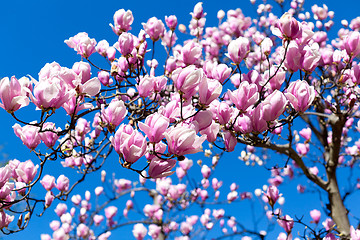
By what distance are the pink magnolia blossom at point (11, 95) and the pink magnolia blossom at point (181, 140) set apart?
700 millimetres

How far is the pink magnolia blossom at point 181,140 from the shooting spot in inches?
47.8

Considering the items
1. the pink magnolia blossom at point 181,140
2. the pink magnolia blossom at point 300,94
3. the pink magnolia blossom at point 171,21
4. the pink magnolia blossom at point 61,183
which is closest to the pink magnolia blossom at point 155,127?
the pink magnolia blossom at point 181,140

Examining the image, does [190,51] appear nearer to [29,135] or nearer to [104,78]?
[104,78]

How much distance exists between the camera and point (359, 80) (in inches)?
80.1

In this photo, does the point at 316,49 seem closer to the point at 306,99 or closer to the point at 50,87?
the point at 306,99

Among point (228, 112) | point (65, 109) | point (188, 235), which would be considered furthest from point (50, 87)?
point (188, 235)

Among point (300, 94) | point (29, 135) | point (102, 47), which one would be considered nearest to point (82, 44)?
point (102, 47)

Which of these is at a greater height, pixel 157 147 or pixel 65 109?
pixel 65 109

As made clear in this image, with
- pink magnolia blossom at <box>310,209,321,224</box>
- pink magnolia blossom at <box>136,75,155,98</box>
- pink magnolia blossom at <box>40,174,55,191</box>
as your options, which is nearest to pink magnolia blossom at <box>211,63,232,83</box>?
pink magnolia blossom at <box>136,75,155,98</box>

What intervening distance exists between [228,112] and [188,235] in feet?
15.7

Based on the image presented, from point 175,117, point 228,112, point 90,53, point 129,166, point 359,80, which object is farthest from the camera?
point 90,53

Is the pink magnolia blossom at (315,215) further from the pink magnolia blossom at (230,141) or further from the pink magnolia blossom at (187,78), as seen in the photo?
the pink magnolia blossom at (187,78)

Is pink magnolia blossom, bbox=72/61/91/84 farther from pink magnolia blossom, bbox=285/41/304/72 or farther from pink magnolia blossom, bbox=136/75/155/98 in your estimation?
pink magnolia blossom, bbox=285/41/304/72

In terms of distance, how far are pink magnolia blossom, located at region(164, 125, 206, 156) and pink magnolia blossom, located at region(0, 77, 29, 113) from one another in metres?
0.70
